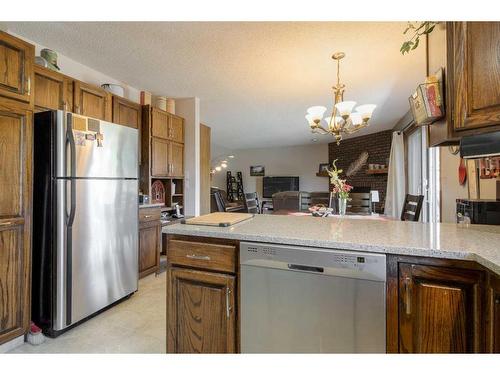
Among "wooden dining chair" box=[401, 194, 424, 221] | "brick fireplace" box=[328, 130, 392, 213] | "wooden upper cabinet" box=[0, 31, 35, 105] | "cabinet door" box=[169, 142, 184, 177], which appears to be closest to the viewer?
"wooden upper cabinet" box=[0, 31, 35, 105]

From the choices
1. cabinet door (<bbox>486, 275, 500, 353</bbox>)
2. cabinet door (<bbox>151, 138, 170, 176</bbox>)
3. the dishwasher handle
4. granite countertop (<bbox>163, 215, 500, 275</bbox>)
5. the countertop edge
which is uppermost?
cabinet door (<bbox>151, 138, 170, 176</bbox>)

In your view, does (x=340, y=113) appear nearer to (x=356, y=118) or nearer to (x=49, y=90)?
(x=356, y=118)

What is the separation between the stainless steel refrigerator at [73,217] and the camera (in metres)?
1.86

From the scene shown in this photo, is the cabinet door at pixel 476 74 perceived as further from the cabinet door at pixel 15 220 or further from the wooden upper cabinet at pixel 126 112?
the wooden upper cabinet at pixel 126 112

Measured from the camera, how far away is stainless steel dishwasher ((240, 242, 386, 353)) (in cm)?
108

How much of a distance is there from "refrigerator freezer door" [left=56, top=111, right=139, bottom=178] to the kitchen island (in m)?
1.25

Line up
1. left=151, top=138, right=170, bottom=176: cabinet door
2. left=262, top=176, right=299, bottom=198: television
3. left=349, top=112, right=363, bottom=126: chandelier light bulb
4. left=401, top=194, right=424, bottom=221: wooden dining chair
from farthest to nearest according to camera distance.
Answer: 1. left=262, top=176, right=299, bottom=198: television
2. left=151, top=138, right=170, bottom=176: cabinet door
3. left=349, top=112, right=363, bottom=126: chandelier light bulb
4. left=401, top=194, right=424, bottom=221: wooden dining chair

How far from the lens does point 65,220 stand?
186 centimetres

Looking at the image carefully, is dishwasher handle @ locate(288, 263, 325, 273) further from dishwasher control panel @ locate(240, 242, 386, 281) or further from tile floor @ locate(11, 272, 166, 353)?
tile floor @ locate(11, 272, 166, 353)

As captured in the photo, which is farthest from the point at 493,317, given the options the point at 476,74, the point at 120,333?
the point at 120,333

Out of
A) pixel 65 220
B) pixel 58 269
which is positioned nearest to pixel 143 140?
pixel 65 220

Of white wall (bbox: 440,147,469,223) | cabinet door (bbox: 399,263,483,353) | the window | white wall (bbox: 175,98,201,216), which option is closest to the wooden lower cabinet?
cabinet door (bbox: 399,263,483,353)

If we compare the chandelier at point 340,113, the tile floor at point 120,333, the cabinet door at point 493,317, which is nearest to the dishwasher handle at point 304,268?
the cabinet door at point 493,317
